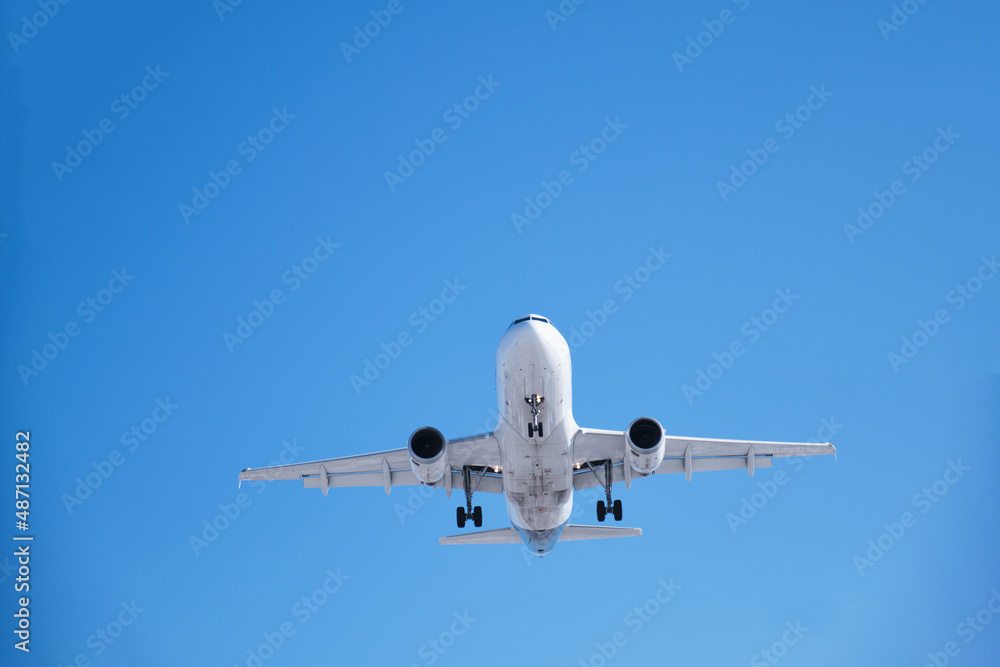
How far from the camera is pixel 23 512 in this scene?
41438 millimetres

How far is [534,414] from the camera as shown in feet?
83.4

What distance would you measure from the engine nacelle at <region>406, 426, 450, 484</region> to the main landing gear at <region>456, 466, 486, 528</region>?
3.35m

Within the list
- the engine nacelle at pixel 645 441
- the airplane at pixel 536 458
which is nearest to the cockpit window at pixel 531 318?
the airplane at pixel 536 458

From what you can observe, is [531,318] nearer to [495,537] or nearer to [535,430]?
[535,430]

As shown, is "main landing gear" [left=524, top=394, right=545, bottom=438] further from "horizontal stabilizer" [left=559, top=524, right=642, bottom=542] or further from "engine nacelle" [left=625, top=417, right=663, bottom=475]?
"horizontal stabilizer" [left=559, top=524, right=642, bottom=542]

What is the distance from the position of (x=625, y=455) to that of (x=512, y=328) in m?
5.95

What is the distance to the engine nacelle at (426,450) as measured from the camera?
1056 inches

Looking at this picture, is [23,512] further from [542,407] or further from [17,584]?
[542,407]

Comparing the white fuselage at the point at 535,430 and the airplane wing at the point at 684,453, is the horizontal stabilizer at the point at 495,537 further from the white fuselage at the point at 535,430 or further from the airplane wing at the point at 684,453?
the airplane wing at the point at 684,453

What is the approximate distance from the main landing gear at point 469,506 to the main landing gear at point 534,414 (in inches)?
189

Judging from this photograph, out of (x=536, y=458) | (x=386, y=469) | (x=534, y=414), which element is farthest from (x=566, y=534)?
(x=534, y=414)

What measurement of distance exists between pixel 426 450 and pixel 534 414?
11.8 feet

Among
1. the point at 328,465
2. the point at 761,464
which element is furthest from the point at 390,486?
the point at 761,464

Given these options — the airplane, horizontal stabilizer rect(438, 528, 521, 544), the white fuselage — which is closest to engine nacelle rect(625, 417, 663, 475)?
the airplane
